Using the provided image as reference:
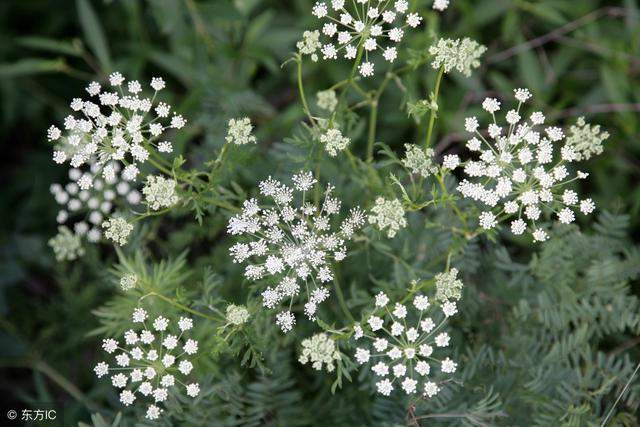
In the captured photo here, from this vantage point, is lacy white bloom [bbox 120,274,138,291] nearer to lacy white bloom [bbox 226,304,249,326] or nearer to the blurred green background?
lacy white bloom [bbox 226,304,249,326]

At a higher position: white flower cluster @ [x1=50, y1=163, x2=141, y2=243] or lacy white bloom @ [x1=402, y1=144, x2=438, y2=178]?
white flower cluster @ [x1=50, y1=163, x2=141, y2=243]

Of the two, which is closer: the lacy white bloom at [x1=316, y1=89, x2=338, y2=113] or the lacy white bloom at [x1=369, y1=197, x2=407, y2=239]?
the lacy white bloom at [x1=369, y1=197, x2=407, y2=239]

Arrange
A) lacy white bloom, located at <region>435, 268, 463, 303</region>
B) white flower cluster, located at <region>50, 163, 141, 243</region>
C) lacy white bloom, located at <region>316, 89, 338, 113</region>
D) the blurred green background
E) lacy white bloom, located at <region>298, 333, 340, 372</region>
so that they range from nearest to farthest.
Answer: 1. lacy white bloom, located at <region>298, 333, 340, 372</region>
2. lacy white bloom, located at <region>435, 268, 463, 303</region>
3. lacy white bloom, located at <region>316, 89, 338, 113</region>
4. white flower cluster, located at <region>50, 163, 141, 243</region>
5. the blurred green background

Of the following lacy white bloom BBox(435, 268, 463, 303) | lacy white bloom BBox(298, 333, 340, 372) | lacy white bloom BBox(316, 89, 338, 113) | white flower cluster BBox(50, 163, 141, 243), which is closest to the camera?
lacy white bloom BBox(298, 333, 340, 372)

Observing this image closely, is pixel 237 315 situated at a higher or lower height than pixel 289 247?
lower

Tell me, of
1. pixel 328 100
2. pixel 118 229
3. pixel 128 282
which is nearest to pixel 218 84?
pixel 328 100

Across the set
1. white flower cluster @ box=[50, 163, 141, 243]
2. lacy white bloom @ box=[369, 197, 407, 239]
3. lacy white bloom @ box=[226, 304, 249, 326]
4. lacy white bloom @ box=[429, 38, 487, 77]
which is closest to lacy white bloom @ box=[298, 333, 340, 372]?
lacy white bloom @ box=[226, 304, 249, 326]

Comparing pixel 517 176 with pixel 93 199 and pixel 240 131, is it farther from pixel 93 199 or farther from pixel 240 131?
pixel 93 199

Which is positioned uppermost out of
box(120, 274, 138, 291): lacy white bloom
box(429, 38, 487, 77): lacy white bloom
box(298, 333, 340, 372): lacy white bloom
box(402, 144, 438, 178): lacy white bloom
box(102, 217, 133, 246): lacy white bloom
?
box(429, 38, 487, 77): lacy white bloom

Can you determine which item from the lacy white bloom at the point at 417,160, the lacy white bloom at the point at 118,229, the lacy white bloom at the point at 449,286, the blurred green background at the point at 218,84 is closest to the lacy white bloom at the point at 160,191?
the lacy white bloom at the point at 118,229
